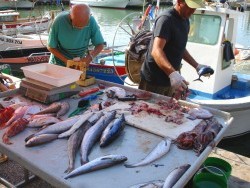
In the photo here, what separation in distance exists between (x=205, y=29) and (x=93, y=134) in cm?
468

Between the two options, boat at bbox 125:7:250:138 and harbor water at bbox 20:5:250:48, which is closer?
boat at bbox 125:7:250:138

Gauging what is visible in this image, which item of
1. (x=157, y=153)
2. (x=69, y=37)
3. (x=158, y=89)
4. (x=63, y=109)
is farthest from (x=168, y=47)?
(x=157, y=153)

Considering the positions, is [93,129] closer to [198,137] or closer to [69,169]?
[69,169]

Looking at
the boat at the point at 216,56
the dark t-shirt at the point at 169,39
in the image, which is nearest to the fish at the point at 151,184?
the dark t-shirt at the point at 169,39

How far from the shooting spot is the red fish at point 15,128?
2347 mm

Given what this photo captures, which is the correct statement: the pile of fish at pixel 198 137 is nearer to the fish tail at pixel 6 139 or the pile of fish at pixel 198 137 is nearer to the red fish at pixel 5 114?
the fish tail at pixel 6 139

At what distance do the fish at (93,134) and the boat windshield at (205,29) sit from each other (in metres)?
4.17

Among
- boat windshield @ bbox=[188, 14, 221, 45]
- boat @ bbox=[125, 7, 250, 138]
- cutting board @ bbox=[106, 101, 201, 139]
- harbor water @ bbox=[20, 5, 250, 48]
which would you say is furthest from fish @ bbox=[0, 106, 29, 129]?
harbor water @ bbox=[20, 5, 250, 48]

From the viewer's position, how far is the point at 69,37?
158 inches

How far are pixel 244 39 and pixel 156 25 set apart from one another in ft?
70.1

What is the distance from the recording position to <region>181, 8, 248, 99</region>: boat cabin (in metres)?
6.14

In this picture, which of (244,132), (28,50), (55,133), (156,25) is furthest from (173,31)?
(28,50)

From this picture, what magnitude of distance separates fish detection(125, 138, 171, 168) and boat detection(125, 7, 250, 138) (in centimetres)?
370

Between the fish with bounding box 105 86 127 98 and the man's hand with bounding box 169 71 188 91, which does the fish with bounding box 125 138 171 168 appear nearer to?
the man's hand with bounding box 169 71 188 91
